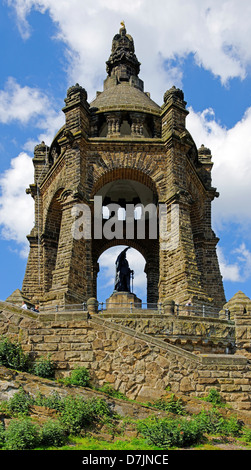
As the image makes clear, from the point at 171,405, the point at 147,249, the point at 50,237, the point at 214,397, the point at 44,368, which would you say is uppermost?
the point at 147,249

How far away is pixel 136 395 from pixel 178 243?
9065mm

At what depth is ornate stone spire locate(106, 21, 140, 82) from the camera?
31984 mm

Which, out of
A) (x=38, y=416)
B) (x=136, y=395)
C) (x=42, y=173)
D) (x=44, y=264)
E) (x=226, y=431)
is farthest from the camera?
(x=42, y=173)

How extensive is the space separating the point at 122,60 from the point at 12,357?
23.2 meters

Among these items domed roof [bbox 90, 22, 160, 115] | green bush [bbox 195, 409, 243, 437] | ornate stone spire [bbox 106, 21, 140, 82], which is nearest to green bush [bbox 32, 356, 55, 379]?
green bush [bbox 195, 409, 243, 437]

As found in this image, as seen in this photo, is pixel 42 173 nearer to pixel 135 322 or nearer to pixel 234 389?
pixel 135 322

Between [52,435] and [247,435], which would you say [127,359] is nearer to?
[247,435]

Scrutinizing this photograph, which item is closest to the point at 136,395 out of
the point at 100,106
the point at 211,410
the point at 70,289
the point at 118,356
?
the point at 118,356

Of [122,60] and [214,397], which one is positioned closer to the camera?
[214,397]

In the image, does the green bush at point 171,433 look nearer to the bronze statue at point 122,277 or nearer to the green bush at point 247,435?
the green bush at point 247,435

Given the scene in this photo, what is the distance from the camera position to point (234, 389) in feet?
48.1

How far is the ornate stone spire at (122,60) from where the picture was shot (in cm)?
3198

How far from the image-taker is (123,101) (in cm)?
2703

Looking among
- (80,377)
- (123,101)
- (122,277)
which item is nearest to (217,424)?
(80,377)
